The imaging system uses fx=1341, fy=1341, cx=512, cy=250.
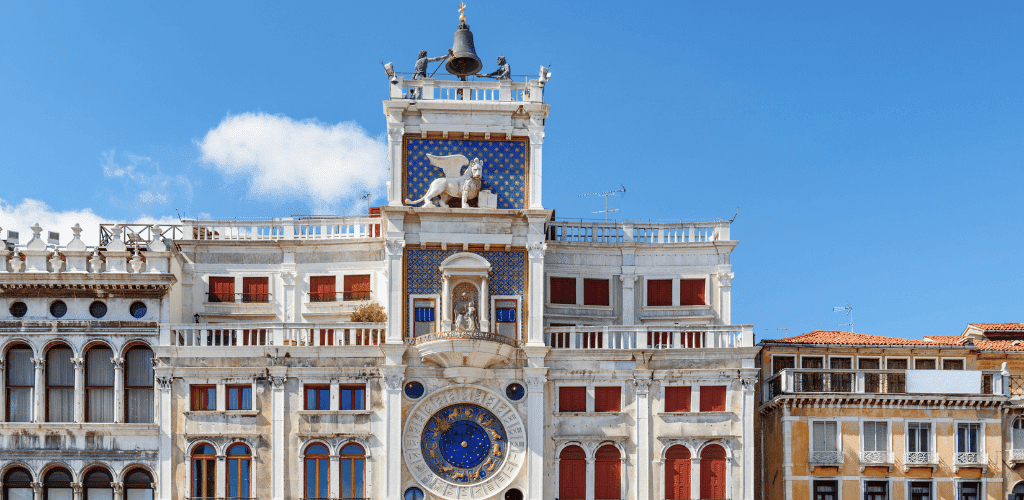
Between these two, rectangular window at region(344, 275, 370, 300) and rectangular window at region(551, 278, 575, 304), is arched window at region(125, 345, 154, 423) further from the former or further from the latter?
rectangular window at region(551, 278, 575, 304)

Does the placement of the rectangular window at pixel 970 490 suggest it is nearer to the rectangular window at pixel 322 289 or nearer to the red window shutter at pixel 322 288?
the rectangular window at pixel 322 289

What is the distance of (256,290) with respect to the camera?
57562mm

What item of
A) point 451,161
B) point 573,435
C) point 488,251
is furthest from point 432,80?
point 573,435

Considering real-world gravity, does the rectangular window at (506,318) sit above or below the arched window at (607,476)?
above

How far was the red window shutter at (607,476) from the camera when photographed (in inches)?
2110

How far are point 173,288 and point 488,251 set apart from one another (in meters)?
13.2

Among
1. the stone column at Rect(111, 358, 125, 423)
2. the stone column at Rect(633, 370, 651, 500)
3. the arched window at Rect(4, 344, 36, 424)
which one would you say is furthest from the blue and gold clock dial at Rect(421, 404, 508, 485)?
the arched window at Rect(4, 344, 36, 424)

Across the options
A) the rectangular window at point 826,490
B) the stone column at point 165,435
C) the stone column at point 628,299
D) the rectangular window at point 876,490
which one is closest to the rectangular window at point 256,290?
the stone column at point 165,435

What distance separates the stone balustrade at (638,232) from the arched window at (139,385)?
57.6ft

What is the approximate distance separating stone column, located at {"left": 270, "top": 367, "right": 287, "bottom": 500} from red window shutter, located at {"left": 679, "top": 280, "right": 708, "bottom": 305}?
17449 millimetres

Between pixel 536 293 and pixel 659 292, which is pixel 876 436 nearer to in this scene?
pixel 659 292

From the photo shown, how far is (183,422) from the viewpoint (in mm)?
53156

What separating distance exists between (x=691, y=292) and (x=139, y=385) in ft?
77.3

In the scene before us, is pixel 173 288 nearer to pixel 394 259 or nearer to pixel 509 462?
pixel 394 259
